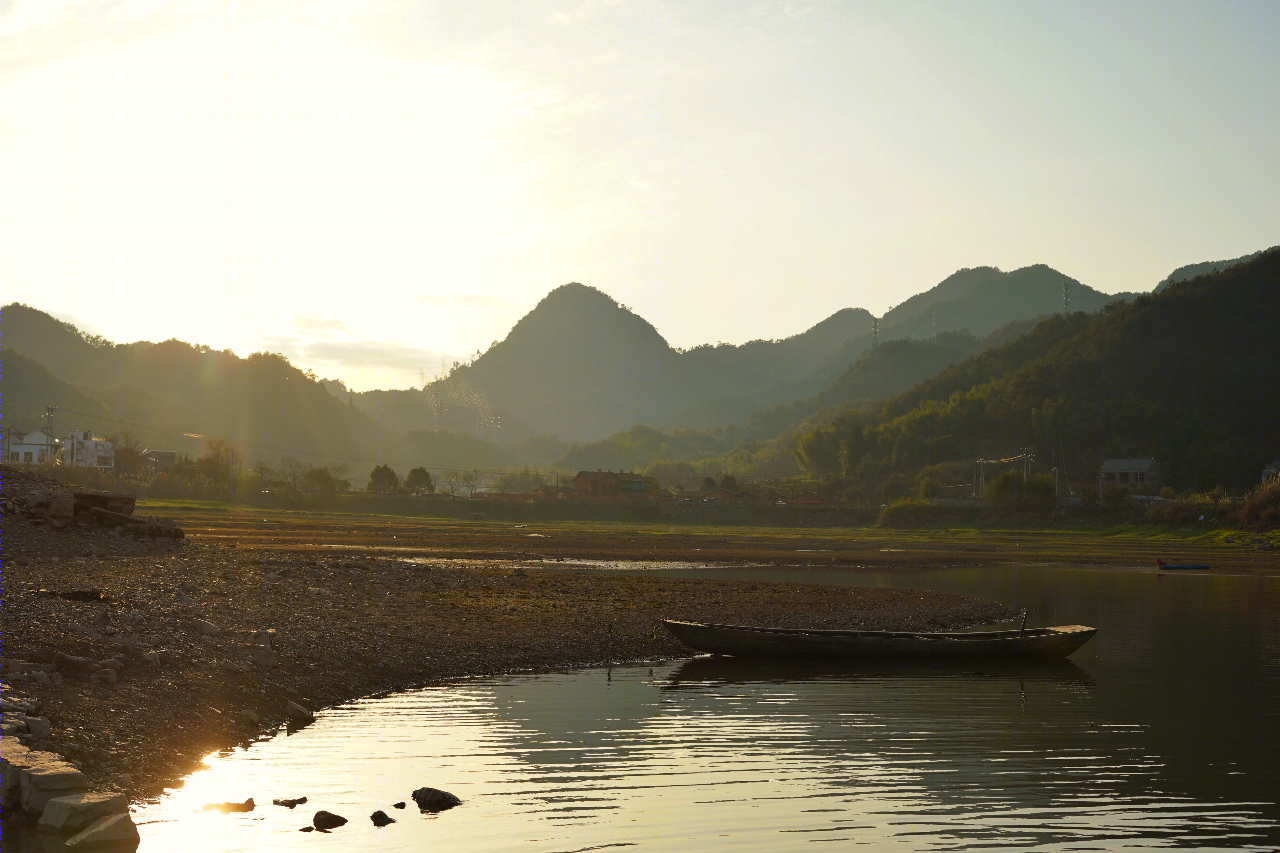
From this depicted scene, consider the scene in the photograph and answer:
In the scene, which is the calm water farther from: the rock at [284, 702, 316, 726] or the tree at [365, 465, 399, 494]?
the tree at [365, 465, 399, 494]

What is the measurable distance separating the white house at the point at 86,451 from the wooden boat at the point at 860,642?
162530 mm

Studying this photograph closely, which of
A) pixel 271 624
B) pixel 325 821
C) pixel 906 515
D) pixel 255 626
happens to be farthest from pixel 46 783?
pixel 906 515

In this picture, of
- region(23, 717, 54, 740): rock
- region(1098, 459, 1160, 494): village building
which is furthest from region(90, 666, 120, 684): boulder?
region(1098, 459, 1160, 494): village building

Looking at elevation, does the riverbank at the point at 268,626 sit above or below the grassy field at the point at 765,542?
above

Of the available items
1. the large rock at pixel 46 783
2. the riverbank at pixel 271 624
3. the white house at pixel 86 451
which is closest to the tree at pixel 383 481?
the white house at pixel 86 451

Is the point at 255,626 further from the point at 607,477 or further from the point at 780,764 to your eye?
the point at 607,477

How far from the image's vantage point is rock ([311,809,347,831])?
567 inches

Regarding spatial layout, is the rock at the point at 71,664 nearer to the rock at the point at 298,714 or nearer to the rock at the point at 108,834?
the rock at the point at 298,714

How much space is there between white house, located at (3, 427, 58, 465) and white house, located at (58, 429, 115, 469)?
2308mm

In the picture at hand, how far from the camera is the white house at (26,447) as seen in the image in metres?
162

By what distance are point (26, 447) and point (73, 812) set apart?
189461 millimetres

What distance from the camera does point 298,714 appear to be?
21.3m

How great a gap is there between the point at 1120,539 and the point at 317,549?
275ft

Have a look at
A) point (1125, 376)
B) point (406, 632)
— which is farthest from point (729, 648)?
point (1125, 376)
